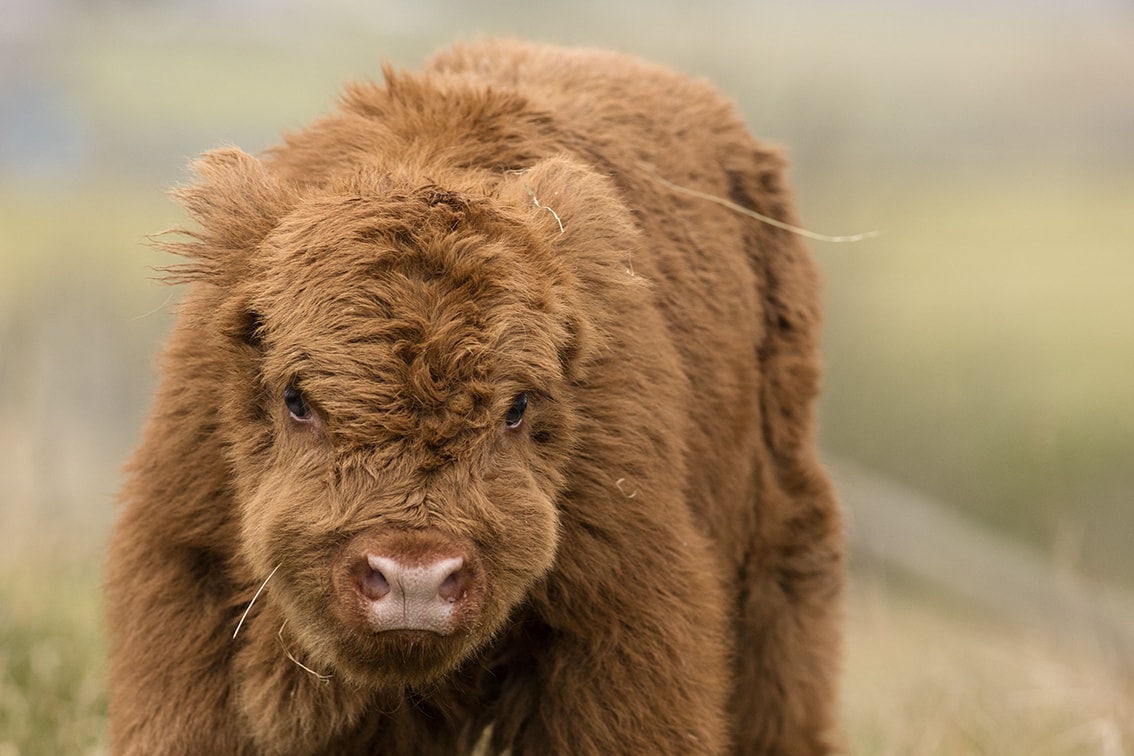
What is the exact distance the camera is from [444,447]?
4070 mm

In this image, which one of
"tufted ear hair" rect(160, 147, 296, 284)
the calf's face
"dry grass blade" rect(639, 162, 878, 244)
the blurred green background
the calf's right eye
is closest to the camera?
the calf's face

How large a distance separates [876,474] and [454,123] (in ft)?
47.0

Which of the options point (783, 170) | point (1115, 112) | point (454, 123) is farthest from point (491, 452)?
point (1115, 112)

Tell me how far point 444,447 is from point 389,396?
21 centimetres

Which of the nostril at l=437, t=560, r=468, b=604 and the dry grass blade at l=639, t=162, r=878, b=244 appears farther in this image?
the dry grass blade at l=639, t=162, r=878, b=244

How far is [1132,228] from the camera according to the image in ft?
74.6

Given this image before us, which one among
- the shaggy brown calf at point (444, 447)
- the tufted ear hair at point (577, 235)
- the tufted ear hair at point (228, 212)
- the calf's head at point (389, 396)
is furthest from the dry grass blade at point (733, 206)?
the tufted ear hair at point (228, 212)

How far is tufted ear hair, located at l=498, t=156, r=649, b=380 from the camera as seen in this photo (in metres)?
4.52

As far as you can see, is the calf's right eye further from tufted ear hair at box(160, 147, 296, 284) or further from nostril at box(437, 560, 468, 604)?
nostril at box(437, 560, 468, 604)

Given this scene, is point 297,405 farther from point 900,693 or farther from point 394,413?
point 900,693

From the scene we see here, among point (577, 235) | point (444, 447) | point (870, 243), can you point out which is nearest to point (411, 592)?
point (444, 447)

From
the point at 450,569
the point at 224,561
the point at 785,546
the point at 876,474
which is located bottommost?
the point at 876,474

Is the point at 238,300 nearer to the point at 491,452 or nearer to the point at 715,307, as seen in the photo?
the point at 491,452

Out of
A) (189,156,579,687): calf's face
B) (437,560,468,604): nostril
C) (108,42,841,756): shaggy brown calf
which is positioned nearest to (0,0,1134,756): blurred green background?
(108,42,841,756): shaggy brown calf
